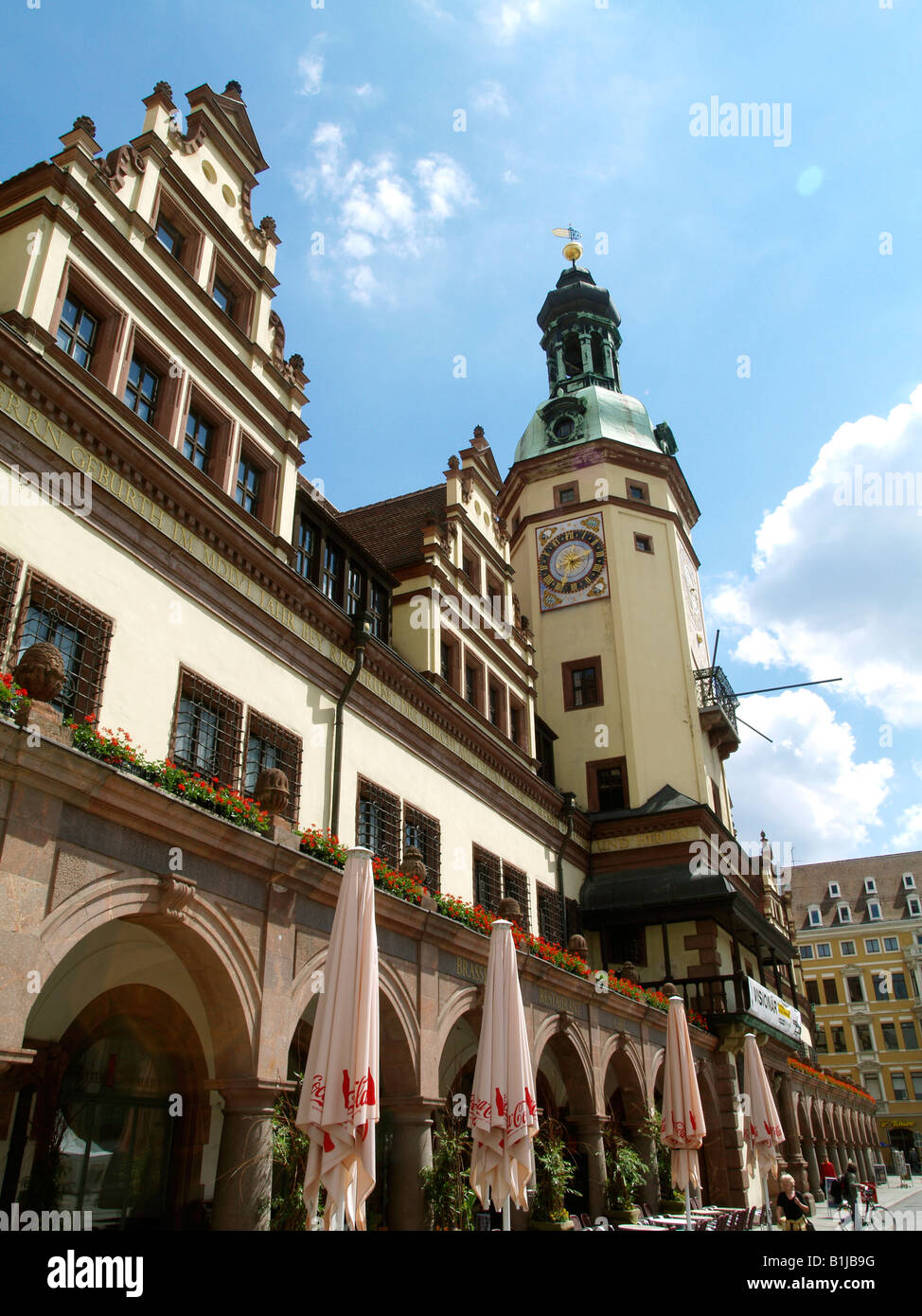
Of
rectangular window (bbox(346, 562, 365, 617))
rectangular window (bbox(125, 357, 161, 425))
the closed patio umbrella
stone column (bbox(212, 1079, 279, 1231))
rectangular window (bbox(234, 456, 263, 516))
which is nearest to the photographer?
stone column (bbox(212, 1079, 279, 1231))

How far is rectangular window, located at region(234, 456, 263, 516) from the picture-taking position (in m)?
18.2

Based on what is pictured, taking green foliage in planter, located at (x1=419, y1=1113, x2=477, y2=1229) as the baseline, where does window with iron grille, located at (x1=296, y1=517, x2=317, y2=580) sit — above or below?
above

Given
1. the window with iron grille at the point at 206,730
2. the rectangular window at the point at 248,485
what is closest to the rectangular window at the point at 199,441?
the rectangular window at the point at 248,485

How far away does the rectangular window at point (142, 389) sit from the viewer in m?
16.0

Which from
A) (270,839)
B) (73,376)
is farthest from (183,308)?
(270,839)

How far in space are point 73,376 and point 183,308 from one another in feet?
12.3

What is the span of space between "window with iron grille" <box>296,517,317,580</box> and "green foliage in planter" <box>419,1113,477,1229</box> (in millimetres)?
10475

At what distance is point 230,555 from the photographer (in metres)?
16.6

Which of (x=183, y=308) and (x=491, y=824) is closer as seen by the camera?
(x=183, y=308)

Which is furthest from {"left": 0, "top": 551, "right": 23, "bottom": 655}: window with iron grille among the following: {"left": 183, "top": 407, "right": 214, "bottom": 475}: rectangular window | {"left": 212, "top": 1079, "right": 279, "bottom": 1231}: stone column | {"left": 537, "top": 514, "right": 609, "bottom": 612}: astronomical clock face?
{"left": 537, "top": 514, "right": 609, "bottom": 612}: astronomical clock face

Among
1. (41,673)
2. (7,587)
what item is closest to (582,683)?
(7,587)

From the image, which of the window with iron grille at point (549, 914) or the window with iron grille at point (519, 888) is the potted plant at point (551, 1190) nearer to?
the window with iron grille at point (519, 888)

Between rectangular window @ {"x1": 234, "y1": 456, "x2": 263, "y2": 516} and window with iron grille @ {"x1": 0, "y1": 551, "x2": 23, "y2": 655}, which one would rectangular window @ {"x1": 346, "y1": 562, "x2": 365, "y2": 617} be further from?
window with iron grille @ {"x1": 0, "y1": 551, "x2": 23, "y2": 655}
